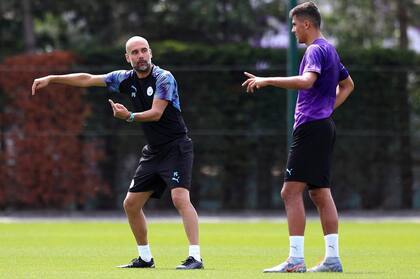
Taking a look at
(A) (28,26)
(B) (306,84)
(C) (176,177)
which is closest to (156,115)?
(C) (176,177)

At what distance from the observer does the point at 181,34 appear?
2806cm

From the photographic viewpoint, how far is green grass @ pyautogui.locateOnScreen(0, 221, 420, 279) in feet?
31.0

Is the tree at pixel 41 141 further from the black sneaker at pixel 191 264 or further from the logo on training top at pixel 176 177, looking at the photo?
the black sneaker at pixel 191 264

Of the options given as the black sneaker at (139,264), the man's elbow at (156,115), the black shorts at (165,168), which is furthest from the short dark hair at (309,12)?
the black sneaker at (139,264)

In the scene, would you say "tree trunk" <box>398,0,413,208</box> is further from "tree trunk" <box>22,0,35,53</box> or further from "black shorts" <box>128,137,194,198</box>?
"black shorts" <box>128,137,194,198</box>

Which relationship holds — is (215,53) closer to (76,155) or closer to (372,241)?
(76,155)

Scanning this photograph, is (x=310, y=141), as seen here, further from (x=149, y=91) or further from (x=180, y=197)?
(x=149, y=91)

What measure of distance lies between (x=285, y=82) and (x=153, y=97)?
140 cm

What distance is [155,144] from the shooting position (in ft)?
33.2

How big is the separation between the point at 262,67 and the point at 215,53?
99 cm

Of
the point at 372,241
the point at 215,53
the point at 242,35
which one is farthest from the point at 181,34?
the point at 372,241

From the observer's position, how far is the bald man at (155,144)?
9.88 m

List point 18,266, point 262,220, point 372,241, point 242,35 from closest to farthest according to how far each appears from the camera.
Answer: point 18,266 → point 372,241 → point 262,220 → point 242,35

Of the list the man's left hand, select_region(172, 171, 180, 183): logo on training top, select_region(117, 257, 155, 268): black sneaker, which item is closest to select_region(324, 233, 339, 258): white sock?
select_region(172, 171, 180, 183): logo on training top
